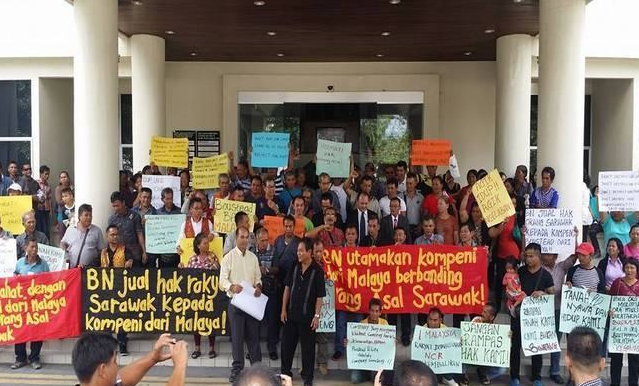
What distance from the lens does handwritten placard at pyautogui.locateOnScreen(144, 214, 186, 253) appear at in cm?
880

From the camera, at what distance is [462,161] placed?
17.9 metres

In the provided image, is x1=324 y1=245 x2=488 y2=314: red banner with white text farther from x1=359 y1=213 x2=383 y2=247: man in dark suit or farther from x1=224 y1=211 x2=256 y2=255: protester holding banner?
x1=224 y1=211 x2=256 y2=255: protester holding banner

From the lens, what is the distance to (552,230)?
844 cm

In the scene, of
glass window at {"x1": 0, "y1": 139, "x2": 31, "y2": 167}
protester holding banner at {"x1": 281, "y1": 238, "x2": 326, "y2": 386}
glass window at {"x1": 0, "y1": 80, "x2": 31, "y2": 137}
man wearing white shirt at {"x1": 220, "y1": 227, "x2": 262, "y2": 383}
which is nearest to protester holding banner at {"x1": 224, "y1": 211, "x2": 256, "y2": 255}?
man wearing white shirt at {"x1": 220, "y1": 227, "x2": 262, "y2": 383}

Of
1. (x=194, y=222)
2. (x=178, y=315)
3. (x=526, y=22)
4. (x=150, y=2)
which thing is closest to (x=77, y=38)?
(x=150, y=2)

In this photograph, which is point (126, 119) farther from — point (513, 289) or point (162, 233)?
point (513, 289)

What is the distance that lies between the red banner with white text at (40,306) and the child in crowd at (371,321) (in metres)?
3.68

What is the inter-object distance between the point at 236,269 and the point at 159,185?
365 cm

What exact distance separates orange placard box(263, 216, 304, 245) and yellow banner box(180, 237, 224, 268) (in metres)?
0.69

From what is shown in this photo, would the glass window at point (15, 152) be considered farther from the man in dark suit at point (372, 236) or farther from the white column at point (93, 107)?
the man in dark suit at point (372, 236)

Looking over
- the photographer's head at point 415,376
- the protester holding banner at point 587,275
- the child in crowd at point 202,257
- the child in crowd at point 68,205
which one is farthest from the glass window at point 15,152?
the photographer's head at point 415,376

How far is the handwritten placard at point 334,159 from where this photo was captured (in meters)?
10.6

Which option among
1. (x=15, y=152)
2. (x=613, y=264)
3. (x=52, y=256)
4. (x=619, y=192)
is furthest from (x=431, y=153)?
(x=15, y=152)

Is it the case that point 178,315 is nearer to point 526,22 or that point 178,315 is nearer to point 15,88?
point 526,22
